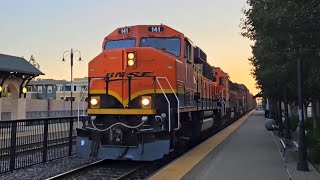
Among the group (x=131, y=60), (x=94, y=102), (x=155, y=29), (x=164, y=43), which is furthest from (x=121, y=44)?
(x=94, y=102)

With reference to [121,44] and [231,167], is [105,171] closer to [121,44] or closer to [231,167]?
[231,167]

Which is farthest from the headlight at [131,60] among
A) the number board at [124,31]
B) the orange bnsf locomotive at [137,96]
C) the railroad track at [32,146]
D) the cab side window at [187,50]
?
the railroad track at [32,146]

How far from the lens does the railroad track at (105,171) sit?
10500 mm

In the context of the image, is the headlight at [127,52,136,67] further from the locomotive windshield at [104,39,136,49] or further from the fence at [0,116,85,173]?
the fence at [0,116,85,173]

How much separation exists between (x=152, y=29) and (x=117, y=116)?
134 inches

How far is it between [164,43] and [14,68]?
22.9m

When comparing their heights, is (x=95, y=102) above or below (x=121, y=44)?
below

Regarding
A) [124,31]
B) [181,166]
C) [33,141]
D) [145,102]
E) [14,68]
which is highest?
[14,68]

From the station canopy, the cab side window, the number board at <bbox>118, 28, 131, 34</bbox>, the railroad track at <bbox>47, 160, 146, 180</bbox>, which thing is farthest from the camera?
the station canopy

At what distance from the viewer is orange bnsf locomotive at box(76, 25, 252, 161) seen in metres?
11.1

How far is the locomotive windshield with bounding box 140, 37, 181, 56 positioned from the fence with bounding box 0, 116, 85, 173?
393 cm

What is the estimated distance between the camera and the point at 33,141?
1262 cm

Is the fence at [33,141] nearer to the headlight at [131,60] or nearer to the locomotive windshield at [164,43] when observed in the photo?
the headlight at [131,60]

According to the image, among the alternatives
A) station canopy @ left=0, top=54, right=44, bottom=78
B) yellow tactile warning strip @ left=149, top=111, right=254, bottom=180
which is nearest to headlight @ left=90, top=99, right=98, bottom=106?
yellow tactile warning strip @ left=149, top=111, right=254, bottom=180
